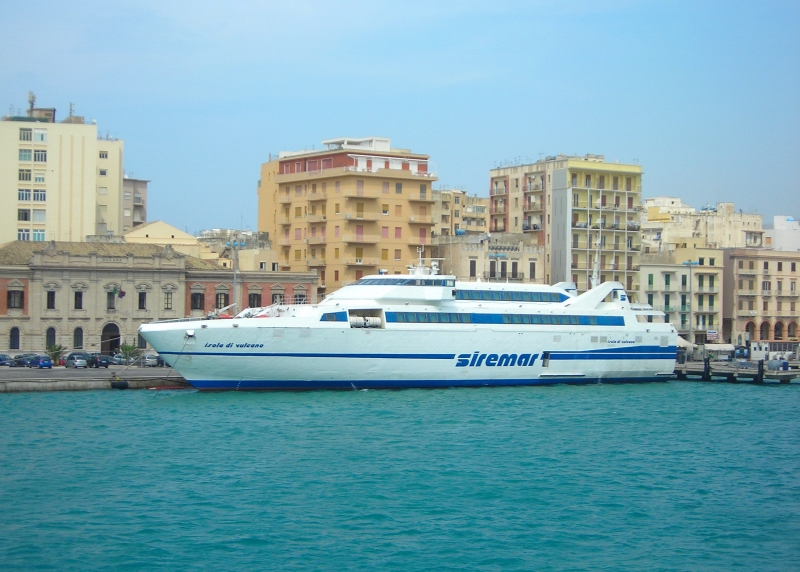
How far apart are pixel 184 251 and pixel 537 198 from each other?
2714 cm

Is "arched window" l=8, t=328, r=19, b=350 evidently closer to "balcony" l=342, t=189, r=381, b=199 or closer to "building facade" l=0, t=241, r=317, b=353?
"building facade" l=0, t=241, r=317, b=353

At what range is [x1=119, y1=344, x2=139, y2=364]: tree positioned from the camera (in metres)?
56.4

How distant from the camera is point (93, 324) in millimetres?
63938

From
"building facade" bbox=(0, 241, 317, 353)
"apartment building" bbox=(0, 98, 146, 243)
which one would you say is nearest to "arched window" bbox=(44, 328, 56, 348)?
"building facade" bbox=(0, 241, 317, 353)

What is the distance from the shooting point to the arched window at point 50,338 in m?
62.7

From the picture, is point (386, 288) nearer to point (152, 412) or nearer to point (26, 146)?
point (152, 412)

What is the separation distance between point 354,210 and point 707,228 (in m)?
38.7

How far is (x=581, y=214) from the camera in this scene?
7931cm

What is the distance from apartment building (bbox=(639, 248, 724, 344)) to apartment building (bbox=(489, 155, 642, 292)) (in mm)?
1650

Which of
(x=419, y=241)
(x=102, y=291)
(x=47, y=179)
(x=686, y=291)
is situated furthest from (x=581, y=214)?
(x=47, y=179)

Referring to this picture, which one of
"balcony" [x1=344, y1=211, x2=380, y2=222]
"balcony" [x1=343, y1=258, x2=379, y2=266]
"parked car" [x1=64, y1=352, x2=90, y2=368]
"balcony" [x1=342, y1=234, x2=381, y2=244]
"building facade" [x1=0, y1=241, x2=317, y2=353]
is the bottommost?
"parked car" [x1=64, y1=352, x2=90, y2=368]

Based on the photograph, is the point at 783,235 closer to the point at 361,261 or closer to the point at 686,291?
the point at 686,291

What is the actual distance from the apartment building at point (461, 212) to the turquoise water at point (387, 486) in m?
62.1

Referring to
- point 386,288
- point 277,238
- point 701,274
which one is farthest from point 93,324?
point 701,274
